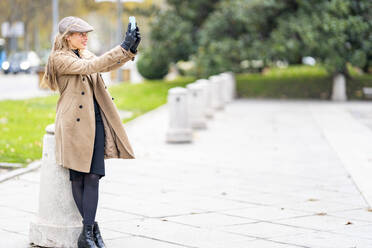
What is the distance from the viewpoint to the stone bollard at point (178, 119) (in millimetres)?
12266

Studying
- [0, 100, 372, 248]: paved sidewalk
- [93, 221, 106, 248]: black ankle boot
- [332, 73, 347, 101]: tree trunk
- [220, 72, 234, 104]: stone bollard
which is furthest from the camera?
[332, 73, 347, 101]: tree trunk

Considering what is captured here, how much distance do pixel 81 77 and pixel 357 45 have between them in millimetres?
18182

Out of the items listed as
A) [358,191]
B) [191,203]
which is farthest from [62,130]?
[358,191]

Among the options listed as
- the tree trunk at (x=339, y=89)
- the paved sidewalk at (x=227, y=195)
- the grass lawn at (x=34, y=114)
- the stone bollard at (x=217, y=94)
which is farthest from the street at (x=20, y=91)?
the paved sidewalk at (x=227, y=195)

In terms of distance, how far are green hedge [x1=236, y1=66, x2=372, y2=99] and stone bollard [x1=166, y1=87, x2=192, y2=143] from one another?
12123mm

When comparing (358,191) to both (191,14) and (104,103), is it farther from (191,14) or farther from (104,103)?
(191,14)

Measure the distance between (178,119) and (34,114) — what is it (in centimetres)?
480

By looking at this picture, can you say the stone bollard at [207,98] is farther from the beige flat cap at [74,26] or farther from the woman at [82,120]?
the beige flat cap at [74,26]

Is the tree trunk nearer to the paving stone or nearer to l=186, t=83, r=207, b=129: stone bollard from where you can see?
l=186, t=83, r=207, b=129: stone bollard

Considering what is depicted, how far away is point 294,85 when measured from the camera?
968 inches

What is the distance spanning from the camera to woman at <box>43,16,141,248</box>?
16.8ft

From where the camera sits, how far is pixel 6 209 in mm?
6758

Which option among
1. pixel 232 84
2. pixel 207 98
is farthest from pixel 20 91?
pixel 207 98

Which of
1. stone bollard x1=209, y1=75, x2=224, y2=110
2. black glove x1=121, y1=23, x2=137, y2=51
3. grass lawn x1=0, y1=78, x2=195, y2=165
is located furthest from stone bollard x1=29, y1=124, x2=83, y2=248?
stone bollard x1=209, y1=75, x2=224, y2=110
